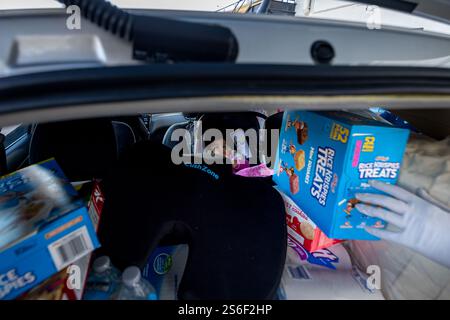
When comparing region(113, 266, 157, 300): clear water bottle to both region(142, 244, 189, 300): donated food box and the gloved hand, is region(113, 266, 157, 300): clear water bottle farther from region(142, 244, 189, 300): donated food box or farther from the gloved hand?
the gloved hand

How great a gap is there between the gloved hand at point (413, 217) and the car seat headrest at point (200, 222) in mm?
254

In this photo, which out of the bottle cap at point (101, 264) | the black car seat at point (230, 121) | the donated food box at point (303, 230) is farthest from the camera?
the black car seat at point (230, 121)

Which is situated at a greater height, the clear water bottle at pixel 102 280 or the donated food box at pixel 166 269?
the clear water bottle at pixel 102 280

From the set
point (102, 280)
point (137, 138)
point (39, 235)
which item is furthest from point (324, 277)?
point (137, 138)

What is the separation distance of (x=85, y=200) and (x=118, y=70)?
449mm

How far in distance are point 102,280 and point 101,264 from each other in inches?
1.4

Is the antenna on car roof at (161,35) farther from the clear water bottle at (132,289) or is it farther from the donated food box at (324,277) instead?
the donated food box at (324,277)

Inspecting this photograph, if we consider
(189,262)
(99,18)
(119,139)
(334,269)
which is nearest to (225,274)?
(189,262)

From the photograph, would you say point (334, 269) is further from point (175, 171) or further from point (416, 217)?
point (175, 171)

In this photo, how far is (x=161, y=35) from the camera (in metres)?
0.44

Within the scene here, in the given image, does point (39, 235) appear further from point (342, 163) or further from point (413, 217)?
point (413, 217)

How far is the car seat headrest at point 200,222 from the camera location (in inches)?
29.6

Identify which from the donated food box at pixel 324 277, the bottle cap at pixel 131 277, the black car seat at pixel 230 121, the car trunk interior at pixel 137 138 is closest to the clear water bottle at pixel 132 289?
the bottle cap at pixel 131 277

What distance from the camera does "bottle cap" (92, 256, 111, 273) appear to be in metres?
0.71
